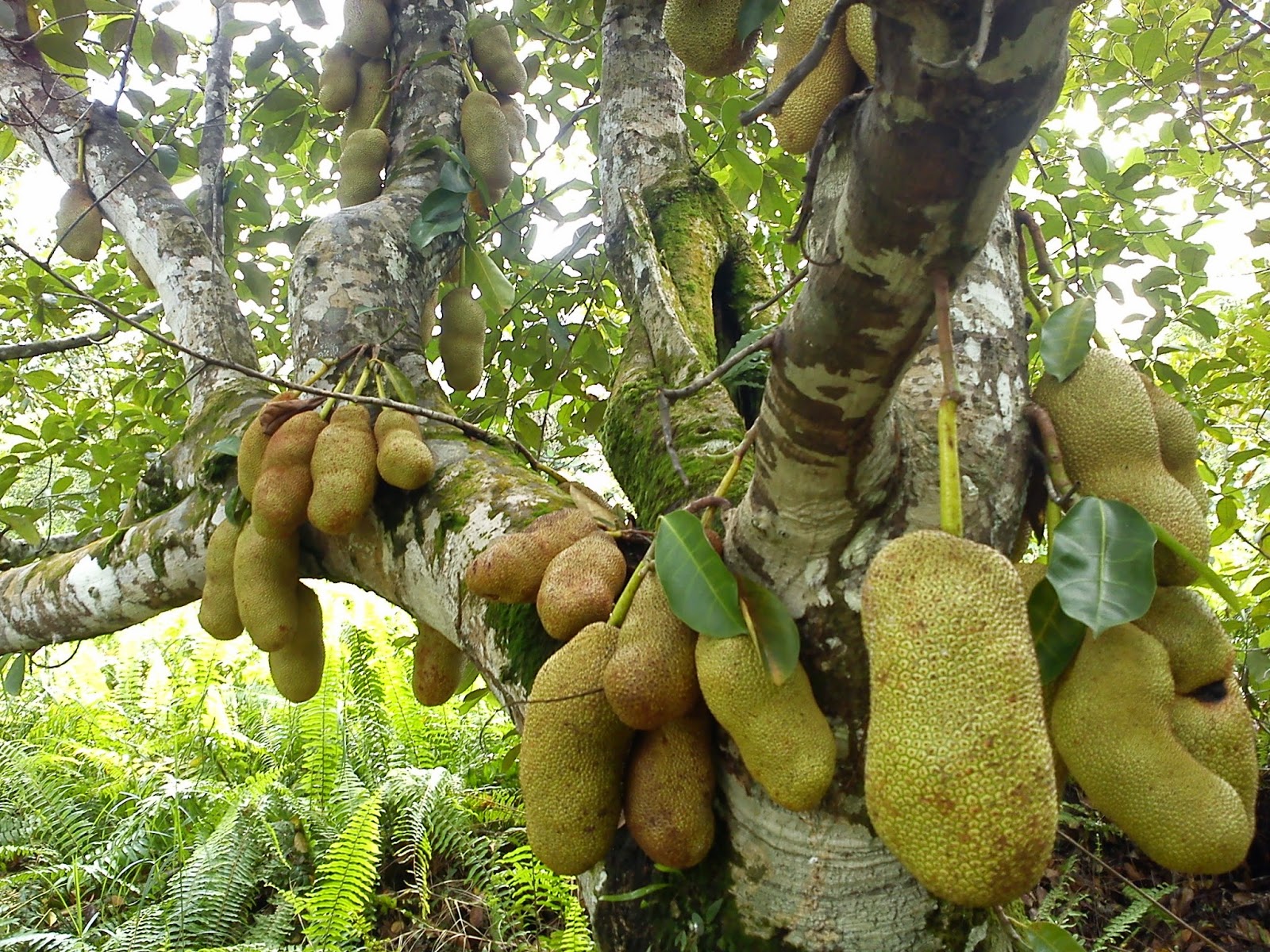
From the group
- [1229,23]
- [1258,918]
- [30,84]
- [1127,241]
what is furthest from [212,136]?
[1258,918]

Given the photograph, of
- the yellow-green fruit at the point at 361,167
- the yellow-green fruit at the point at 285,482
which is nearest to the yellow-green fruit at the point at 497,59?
the yellow-green fruit at the point at 361,167

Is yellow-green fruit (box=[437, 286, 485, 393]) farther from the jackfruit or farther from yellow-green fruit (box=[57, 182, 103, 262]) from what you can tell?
the jackfruit

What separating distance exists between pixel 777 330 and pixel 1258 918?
8.32 feet

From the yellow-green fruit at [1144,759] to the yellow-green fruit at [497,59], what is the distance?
5.87 feet

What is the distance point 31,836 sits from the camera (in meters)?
2.48

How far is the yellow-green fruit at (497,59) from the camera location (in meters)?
1.90

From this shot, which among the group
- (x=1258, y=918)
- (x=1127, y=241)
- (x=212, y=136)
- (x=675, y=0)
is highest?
(x=212, y=136)

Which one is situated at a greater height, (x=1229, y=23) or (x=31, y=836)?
(x=1229, y=23)

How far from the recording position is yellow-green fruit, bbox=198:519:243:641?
1247 mm

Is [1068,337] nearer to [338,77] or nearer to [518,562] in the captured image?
[518,562]

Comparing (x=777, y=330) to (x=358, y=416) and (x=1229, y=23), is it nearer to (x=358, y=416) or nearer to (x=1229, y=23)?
(x=358, y=416)

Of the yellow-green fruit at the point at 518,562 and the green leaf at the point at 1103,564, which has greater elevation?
the yellow-green fruit at the point at 518,562

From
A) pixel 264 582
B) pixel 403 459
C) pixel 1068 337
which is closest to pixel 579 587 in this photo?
pixel 403 459

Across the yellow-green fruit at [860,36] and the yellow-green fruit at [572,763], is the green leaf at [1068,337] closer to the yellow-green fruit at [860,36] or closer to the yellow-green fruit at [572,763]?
the yellow-green fruit at [860,36]
